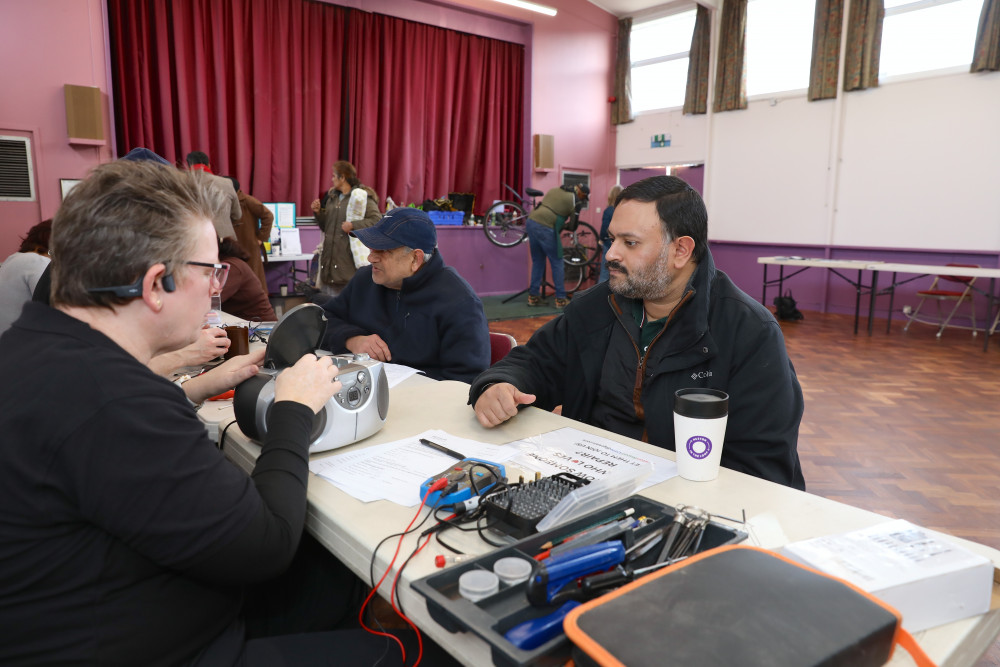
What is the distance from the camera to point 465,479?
105 centimetres

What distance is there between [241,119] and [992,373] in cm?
746

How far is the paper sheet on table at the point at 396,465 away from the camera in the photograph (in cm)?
107

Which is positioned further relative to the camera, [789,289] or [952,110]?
[789,289]

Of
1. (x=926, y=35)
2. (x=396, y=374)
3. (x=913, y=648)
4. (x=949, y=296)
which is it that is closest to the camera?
(x=913, y=648)

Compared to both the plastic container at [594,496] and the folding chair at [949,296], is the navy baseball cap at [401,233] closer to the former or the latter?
the plastic container at [594,496]

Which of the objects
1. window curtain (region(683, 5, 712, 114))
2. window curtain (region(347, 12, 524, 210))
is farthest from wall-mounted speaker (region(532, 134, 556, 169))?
window curtain (region(683, 5, 712, 114))

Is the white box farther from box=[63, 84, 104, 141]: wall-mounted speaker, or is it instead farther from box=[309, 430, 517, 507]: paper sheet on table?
box=[63, 84, 104, 141]: wall-mounted speaker

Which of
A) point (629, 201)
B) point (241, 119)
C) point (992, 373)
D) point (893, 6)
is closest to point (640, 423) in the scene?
point (629, 201)

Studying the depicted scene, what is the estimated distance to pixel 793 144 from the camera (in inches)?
323

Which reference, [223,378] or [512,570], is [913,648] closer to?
[512,570]

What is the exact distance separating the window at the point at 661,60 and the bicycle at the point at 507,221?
8.42 feet

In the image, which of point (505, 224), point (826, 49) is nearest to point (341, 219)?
point (505, 224)

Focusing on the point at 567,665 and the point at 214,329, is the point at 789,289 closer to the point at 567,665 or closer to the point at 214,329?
the point at 214,329

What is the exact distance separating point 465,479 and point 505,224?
8.06 m
